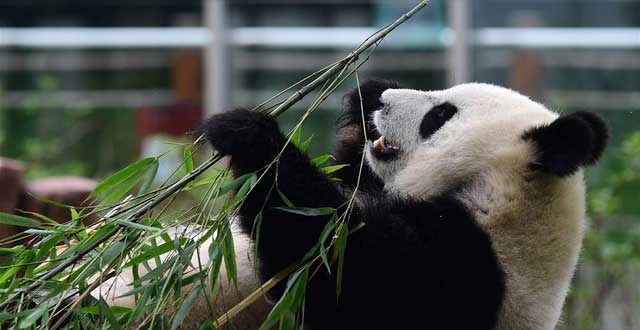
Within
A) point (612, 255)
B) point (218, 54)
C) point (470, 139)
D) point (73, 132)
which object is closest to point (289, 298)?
point (470, 139)

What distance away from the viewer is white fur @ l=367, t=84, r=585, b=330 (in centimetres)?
287

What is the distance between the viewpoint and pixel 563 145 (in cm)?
284

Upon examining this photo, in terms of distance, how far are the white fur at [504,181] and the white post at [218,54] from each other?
562 cm

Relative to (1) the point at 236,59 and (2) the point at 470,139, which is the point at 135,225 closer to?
(2) the point at 470,139

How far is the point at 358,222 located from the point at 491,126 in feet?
1.99

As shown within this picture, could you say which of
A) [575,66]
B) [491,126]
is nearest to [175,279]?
[491,126]

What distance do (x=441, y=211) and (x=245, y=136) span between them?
0.61 meters

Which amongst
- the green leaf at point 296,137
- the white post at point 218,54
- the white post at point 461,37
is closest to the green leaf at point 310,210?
the green leaf at point 296,137

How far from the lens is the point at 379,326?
2.76 m

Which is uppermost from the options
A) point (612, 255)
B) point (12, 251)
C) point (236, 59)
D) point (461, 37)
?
point (12, 251)

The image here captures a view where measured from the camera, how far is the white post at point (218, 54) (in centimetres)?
870

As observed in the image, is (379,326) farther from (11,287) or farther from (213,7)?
(213,7)

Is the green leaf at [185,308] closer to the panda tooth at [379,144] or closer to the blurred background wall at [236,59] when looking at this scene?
the panda tooth at [379,144]

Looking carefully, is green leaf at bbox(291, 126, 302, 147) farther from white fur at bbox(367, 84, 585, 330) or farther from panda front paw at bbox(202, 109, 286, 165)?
white fur at bbox(367, 84, 585, 330)
